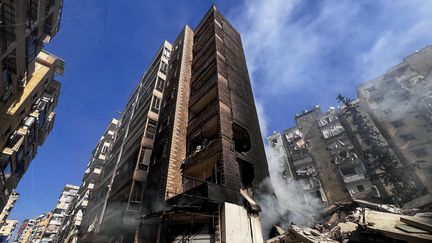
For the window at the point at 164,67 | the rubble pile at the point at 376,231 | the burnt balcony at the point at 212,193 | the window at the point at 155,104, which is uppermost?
the window at the point at 164,67

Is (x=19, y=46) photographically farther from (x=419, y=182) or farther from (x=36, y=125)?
(x=419, y=182)

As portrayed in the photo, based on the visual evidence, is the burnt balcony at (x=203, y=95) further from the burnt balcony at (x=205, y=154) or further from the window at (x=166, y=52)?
the window at (x=166, y=52)

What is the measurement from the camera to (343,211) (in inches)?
665

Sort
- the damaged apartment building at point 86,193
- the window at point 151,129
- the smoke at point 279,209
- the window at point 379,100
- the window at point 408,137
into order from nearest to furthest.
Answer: the smoke at point 279,209 → the window at point 151,129 → the damaged apartment building at point 86,193 → the window at point 408,137 → the window at point 379,100

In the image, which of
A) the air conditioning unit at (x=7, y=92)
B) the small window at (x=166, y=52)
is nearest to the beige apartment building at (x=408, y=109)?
the small window at (x=166, y=52)

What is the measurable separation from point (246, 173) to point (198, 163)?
305cm

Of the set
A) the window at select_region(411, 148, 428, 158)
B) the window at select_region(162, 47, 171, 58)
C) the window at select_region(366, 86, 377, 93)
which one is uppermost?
the window at select_region(366, 86, 377, 93)

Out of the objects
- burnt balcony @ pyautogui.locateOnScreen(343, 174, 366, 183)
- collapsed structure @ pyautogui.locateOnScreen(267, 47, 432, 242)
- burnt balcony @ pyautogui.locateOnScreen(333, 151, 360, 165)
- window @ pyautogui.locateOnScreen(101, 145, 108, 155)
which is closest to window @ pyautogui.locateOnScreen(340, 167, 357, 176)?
collapsed structure @ pyautogui.locateOnScreen(267, 47, 432, 242)

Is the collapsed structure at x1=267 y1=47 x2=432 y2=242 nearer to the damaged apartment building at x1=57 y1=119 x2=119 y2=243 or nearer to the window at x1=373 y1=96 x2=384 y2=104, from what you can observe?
the window at x1=373 y1=96 x2=384 y2=104

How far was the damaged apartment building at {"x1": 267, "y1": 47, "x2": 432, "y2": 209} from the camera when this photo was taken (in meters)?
31.8

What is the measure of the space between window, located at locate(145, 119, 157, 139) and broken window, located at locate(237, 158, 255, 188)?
33.6 ft

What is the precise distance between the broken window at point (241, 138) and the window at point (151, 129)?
899 cm

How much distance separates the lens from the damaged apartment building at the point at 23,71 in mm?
11617

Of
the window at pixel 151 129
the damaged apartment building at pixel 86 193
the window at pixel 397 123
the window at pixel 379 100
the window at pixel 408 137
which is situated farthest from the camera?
the window at pixel 379 100
